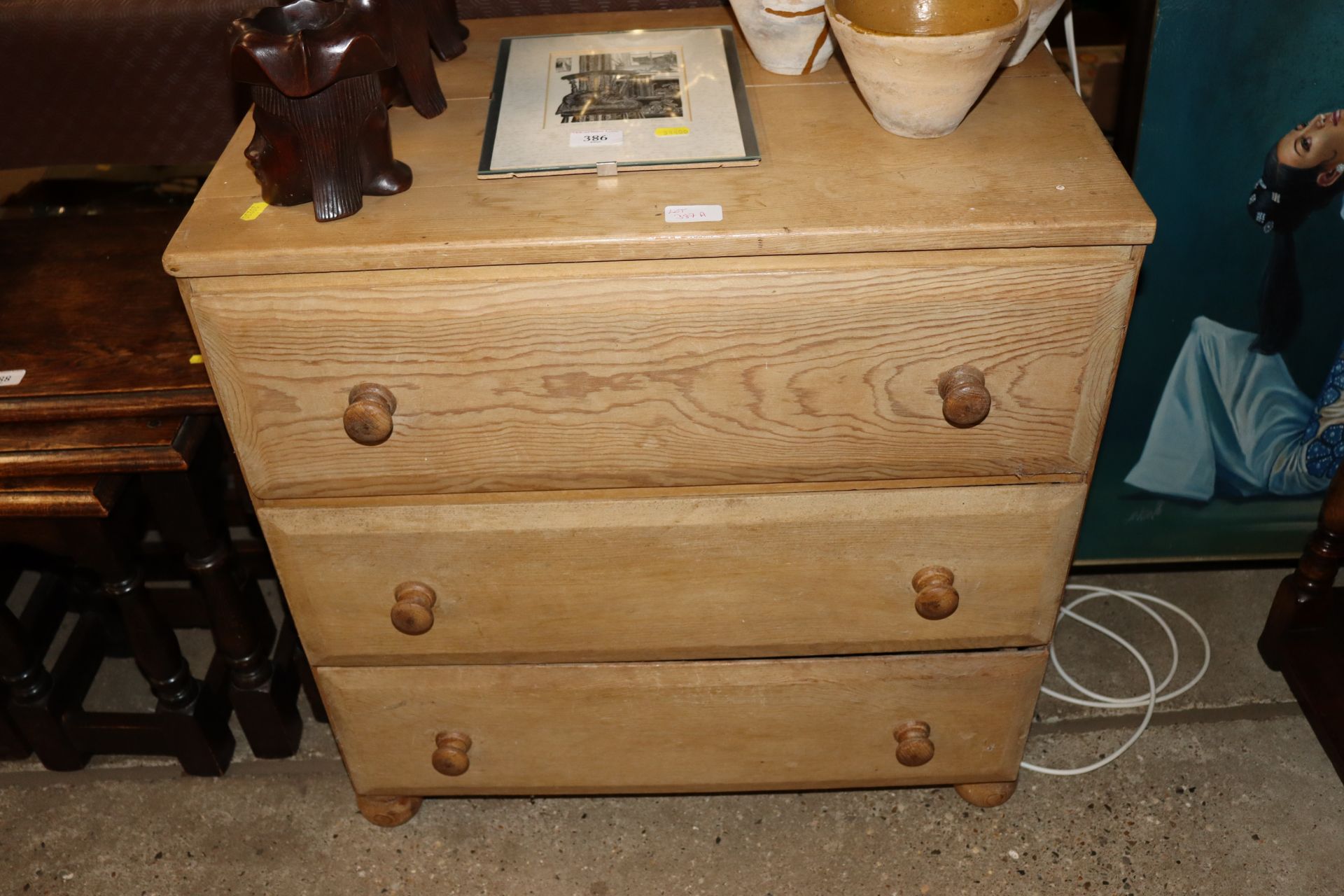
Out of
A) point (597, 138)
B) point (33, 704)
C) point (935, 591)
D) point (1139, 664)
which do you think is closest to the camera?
point (597, 138)

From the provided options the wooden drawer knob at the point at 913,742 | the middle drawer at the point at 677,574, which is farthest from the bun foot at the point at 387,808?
the wooden drawer knob at the point at 913,742

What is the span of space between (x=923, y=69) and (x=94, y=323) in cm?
108

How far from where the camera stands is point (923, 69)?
1042 millimetres

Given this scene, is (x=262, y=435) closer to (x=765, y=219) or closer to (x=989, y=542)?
(x=765, y=219)

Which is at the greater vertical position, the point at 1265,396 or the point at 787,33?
the point at 787,33

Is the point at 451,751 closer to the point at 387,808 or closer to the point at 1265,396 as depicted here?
the point at 387,808

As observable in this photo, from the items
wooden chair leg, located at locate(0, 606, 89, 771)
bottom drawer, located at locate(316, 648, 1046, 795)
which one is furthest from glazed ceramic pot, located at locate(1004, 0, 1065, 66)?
wooden chair leg, located at locate(0, 606, 89, 771)

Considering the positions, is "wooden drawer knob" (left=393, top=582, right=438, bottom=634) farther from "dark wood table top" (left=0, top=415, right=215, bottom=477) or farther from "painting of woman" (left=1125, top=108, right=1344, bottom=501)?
"painting of woman" (left=1125, top=108, right=1344, bottom=501)

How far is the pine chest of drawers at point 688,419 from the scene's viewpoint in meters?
1.02

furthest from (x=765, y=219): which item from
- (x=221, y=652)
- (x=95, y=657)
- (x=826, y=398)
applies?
(x=95, y=657)

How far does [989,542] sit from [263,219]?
2.71 feet

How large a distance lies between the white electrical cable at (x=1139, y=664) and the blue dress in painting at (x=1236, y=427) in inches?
9.0

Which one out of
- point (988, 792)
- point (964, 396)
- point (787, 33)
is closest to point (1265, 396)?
point (988, 792)

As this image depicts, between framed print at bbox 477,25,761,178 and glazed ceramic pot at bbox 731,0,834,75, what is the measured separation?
4 cm
